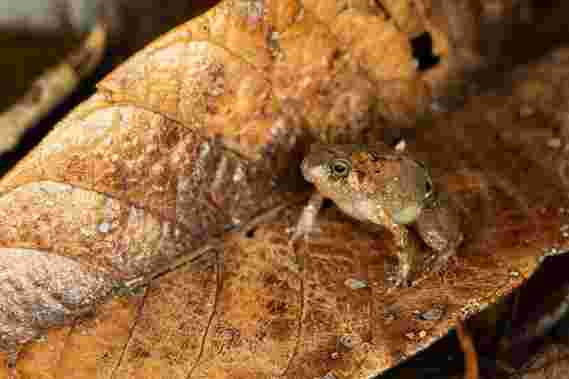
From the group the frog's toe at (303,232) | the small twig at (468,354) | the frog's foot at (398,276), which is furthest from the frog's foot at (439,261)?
the frog's toe at (303,232)

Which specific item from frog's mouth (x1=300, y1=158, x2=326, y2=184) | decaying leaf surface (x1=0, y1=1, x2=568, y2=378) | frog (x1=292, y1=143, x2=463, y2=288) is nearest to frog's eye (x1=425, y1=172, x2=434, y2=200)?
frog (x1=292, y1=143, x2=463, y2=288)

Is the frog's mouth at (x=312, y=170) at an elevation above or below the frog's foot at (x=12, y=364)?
above

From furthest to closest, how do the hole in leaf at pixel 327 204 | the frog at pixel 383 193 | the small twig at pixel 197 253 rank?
1. the hole in leaf at pixel 327 204
2. the frog at pixel 383 193
3. the small twig at pixel 197 253

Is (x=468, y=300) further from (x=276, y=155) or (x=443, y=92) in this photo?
(x=443, y=92)

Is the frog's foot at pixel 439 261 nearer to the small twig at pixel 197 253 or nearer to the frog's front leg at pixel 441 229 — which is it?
the frog's front leg at pixel 441 229

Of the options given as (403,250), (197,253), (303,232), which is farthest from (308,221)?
(197,253)

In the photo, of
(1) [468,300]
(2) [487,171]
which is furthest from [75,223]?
(2) [487,171]

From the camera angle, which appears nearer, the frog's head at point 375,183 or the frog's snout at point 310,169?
the frog's snout at point 310,169

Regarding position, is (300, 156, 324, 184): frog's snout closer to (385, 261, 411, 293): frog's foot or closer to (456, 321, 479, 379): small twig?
(385, 261, 411, 293): frog's foot

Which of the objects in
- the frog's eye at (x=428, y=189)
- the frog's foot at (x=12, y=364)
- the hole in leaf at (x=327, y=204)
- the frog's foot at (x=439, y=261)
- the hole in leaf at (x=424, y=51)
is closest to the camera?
the frog's foot at (x=12, y=364)
